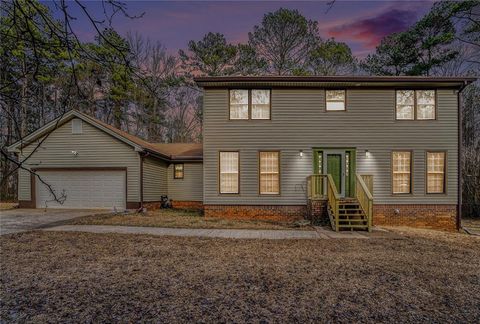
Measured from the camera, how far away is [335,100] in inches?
469

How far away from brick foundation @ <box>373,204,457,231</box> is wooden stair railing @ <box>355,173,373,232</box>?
1623 mm

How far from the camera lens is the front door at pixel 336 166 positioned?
38.7 ft

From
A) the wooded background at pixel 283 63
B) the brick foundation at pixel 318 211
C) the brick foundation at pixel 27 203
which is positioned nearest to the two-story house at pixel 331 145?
the brick foundation at pixel 318 211

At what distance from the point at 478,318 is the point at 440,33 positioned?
2175 cm

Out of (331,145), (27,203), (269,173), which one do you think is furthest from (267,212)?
(27,203)

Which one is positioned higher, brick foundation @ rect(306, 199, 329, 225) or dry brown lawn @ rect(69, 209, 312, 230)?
brick foundation @ rect(306, 199, 329, 225)

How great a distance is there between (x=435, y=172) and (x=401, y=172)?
1376 millimetres

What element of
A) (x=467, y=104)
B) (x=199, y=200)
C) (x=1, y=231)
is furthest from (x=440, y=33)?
(x=1, y=231)

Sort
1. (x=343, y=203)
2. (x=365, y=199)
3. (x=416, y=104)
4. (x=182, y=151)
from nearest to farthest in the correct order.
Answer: (x=365, y=199), (x=343, y=203), (x=416, y=104), (x=182, y=151)

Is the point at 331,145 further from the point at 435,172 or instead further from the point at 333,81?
the point at 435,172

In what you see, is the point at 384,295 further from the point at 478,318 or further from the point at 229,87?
the point at 229,87

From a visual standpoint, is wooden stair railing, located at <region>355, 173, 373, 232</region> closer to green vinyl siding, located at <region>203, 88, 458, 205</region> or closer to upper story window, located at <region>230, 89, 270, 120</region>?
green vinyl siding, located at <region>203, 88, 458, 205</region>

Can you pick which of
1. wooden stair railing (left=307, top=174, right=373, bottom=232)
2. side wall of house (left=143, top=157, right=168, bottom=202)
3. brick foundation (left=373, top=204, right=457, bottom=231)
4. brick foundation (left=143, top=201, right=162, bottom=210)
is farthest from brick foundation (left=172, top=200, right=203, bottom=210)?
brick foundation (left=373, top=204, right=457, bottom=231)

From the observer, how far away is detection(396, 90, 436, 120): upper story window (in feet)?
38.8
